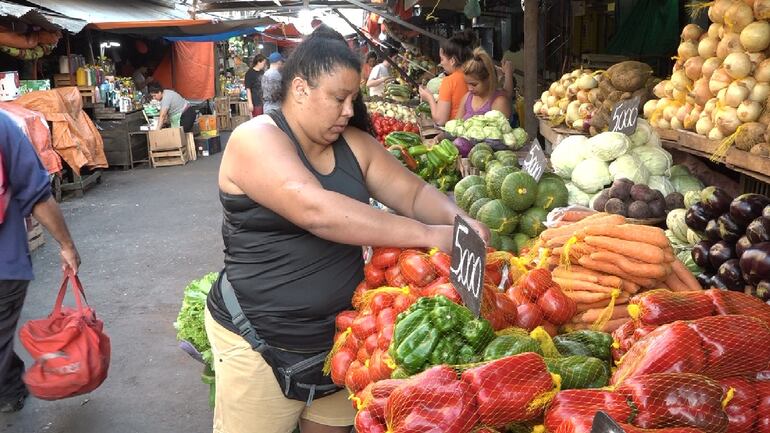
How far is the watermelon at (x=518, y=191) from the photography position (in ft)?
11.9

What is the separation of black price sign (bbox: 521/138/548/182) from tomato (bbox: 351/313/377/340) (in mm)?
1863

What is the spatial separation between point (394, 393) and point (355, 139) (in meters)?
Answer: 1.27

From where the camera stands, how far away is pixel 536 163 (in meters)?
3.83

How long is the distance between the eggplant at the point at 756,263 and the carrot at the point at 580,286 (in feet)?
1.72

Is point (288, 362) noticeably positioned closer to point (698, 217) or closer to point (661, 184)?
point (698, 217)

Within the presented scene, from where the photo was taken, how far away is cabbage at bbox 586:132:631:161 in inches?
162

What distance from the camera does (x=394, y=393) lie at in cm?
159

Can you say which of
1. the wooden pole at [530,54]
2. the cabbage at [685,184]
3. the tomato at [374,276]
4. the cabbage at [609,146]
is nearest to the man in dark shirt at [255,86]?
the wooden pole at [530,54]

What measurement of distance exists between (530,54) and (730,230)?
400 cm

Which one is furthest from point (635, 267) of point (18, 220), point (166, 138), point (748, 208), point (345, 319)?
point (166, 138)

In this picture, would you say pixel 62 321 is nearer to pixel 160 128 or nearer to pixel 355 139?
pixel 355 139

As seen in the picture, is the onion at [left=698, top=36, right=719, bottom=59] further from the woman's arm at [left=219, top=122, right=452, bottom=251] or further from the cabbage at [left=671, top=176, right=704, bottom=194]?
the woman's arm at [left=219, top=122, right=452, bottom=251]

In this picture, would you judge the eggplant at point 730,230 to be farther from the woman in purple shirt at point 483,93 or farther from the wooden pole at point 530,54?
the wooden pole at point 530,54

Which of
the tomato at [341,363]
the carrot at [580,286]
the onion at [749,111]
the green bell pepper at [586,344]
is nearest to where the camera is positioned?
the green bell pepper at [586,344]
